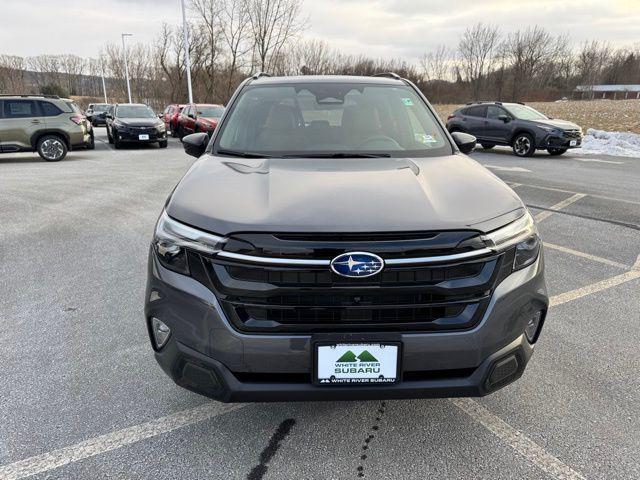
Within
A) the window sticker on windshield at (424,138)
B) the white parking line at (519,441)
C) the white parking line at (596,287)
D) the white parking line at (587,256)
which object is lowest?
the white parking line at (519,441)

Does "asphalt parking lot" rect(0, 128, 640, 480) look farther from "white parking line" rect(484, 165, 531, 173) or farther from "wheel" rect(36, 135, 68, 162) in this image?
"wheel" rect(36, 135, 68, 162)

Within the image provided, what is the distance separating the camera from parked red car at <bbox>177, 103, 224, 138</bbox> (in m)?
17.4

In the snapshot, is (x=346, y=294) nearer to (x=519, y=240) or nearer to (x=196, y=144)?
(x=519, y=240)

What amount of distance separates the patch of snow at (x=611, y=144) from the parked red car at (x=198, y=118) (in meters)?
12.8

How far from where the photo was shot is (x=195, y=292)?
1.99 m

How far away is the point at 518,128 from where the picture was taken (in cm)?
1448

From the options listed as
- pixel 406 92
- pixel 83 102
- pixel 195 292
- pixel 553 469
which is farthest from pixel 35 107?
pixel 83 102

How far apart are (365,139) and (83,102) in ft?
230

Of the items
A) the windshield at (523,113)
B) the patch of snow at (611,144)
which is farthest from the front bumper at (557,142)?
the patch of snow at (611,144)

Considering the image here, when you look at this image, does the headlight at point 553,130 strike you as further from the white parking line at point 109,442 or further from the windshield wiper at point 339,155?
the white parking line at point 109,442

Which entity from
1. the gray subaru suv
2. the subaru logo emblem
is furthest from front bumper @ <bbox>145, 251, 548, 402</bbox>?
the subaru logo emblem

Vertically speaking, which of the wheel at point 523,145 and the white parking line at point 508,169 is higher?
the wheel at point 523,145

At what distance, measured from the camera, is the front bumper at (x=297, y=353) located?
1.93 metres

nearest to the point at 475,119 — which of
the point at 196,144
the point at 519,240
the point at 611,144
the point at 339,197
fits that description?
the point at 611,144
